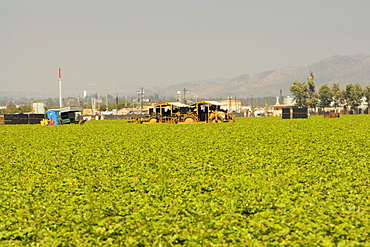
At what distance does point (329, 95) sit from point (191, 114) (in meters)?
108

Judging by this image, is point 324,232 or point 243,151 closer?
point 324,232

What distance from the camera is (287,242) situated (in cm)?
667

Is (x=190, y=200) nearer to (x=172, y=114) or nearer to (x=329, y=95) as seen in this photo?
(x=172, y=114)

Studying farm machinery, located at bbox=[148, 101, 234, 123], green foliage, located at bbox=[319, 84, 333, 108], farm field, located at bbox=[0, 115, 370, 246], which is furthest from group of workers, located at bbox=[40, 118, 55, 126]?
green foliage, located at bbox=[319, 84, 333, 108]

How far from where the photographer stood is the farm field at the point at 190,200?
7.15 m

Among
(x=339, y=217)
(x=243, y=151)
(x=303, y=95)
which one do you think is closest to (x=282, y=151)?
(x=243, y=151)

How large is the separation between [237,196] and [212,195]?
59 centimetres

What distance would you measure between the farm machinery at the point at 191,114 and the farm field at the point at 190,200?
39.2 meters

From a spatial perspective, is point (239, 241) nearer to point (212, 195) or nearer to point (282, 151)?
point (212, 195)

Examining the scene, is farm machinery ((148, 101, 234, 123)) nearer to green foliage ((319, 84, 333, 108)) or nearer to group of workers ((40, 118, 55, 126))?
group of workers ((40, 118, 55, 126))

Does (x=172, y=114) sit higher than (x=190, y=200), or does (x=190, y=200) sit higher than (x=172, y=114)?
(x=172, y=114)

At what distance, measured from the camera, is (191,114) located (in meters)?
56.2

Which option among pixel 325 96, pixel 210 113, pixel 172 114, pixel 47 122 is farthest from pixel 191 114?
pixel 325 96

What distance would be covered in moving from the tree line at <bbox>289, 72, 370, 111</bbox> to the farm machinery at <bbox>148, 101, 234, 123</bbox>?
101 meters
